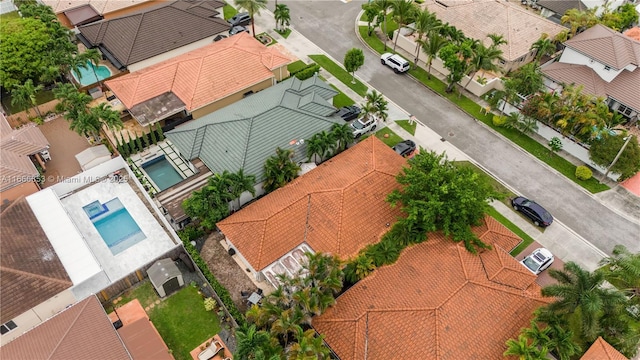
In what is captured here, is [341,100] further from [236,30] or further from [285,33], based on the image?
[236,30]

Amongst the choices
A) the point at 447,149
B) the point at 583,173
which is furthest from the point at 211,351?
the point at 583,173

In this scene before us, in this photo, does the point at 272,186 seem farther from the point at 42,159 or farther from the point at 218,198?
the point at 42,159

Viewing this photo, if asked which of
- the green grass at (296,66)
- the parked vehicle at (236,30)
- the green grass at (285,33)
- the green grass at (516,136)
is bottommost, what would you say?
the green grass at (516,136)

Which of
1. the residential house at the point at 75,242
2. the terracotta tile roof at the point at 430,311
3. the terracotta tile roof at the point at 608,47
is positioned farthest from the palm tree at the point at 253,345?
the terracotta tile roof at the point at 608,47

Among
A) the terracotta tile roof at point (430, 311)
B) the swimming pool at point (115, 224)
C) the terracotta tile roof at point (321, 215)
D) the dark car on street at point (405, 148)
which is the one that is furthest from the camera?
the dark car on street at point (405, 148)

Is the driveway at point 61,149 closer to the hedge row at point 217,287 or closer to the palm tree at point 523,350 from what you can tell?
the hedge row at point 217,287

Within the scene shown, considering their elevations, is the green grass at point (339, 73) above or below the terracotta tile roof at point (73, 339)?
above

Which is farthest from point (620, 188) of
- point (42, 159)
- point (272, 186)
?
point (42, 159)
